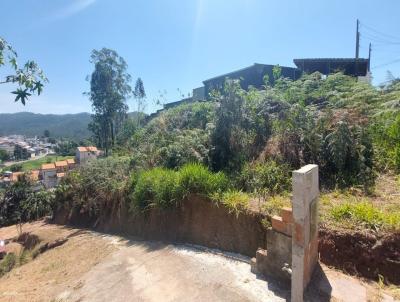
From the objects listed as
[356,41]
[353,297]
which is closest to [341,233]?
[353,297]

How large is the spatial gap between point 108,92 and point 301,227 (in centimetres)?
1879

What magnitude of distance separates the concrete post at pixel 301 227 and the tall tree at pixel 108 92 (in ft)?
56.6

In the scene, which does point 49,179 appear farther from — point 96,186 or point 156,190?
point 156,190

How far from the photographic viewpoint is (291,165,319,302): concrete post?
90.3 inches

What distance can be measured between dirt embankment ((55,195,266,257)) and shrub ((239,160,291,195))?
695 millimetres

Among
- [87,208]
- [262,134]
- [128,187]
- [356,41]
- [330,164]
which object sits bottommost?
[87,208]

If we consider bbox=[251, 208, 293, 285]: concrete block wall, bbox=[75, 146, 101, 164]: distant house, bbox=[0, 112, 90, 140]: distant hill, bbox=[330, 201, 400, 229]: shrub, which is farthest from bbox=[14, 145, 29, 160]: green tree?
bbox=[330, 201, 400, 229]: shrub

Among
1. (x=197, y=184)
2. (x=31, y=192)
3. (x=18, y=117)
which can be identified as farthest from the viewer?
(x=18, y=117)

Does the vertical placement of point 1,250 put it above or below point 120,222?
below

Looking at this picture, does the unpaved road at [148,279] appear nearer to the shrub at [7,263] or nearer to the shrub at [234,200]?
the shrub at [234,200]

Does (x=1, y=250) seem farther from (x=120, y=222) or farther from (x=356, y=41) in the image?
(x=356, y=41)

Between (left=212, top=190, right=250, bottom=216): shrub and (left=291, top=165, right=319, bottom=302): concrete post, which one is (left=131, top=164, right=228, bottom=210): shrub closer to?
(left=212, top=190, right=250, bottom=216): shrub

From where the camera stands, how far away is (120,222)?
5703mm

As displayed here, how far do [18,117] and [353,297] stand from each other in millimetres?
140262
